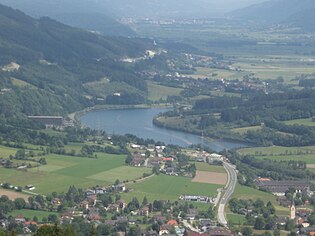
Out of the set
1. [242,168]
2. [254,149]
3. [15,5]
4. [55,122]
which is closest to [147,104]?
[55,122]

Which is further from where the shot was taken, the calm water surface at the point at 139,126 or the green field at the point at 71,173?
the calm water surface at the point at 139,126

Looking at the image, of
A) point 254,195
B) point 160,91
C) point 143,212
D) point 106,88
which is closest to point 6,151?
point 143,212

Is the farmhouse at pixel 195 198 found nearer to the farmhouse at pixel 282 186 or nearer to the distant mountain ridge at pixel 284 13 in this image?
the farmhouse at pixel 282 186

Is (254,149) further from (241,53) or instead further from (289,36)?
(289,36)

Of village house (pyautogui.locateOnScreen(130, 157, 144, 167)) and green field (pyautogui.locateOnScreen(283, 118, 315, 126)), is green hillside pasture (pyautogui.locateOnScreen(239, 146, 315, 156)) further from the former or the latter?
village house (pyautogui.locateOnScreen(130, 157, 144, 167))

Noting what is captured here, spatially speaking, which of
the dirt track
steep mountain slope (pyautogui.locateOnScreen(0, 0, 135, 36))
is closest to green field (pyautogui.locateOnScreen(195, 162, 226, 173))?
the dirt track

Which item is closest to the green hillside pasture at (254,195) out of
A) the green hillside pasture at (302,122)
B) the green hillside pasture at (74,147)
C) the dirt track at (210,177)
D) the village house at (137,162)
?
the dirt track at (210,177)
